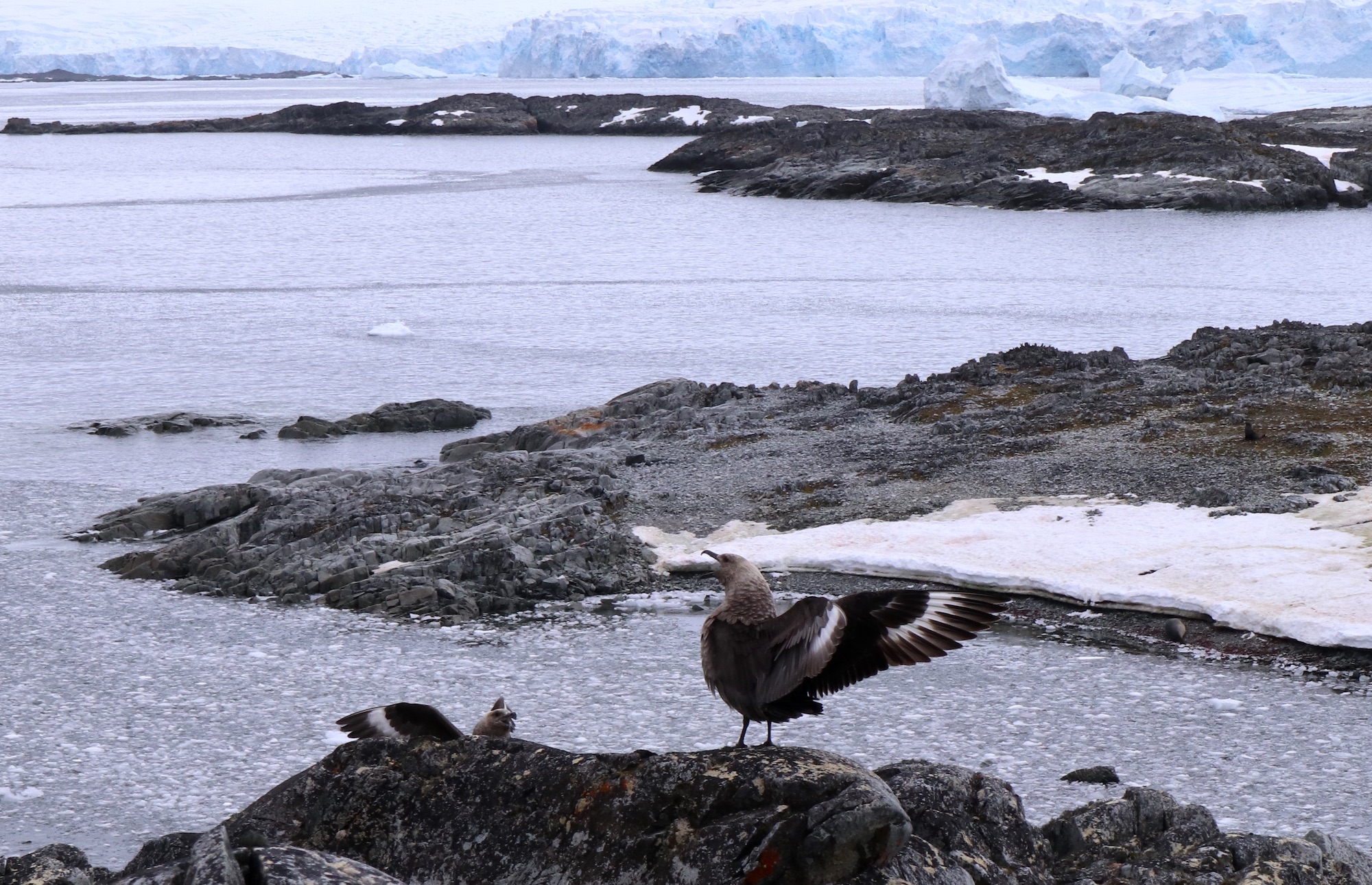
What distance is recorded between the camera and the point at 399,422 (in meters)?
16.5

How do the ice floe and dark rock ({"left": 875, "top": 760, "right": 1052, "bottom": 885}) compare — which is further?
the ice floe

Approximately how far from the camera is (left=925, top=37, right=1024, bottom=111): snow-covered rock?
65875mm

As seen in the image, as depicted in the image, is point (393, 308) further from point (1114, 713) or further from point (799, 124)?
point (799, 124)

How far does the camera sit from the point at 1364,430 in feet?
39.4

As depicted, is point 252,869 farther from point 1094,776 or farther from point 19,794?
point 1094,776

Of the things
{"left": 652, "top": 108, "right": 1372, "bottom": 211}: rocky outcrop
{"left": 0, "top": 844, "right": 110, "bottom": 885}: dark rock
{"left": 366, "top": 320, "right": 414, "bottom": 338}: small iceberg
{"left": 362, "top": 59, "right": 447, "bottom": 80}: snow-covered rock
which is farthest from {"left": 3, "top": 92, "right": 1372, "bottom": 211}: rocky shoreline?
{"left": 362, "top": 59, "right": 447, "bottom": 80}: snow-covered rock

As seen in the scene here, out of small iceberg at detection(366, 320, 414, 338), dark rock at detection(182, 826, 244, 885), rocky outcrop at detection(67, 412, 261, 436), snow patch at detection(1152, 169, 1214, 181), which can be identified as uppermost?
snow patch at detection(1152, 169, 1214, 181)

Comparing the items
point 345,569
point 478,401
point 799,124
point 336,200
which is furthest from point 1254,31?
point 345,569

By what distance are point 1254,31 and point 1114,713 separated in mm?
96731

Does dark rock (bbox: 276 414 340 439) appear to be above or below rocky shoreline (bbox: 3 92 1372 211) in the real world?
below

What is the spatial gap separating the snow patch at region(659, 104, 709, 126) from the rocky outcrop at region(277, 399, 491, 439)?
6656 centimetres

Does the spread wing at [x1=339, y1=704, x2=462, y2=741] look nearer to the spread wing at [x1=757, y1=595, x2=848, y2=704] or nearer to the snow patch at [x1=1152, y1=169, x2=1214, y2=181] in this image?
the spread wing at [x1=757, y1=595, x2=848, y2=704]

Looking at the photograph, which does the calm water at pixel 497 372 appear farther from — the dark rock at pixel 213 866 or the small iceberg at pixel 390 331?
the dark rock at pixel 213 866

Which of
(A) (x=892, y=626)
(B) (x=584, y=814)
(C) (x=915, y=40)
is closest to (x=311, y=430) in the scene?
(B) (x=584, y=814)
